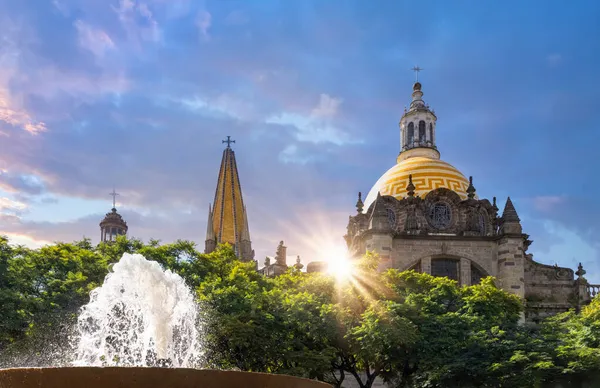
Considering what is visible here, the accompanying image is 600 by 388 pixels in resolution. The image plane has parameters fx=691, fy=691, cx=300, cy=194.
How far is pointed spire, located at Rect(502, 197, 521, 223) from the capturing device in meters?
35.7

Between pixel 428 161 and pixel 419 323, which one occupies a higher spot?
pixel 428 161

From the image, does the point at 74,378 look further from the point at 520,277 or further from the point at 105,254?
the point at 520,277

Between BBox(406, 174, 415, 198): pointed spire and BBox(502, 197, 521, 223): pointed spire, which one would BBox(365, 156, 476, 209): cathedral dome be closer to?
BBox(406, 174, 415, 198): pointed spire

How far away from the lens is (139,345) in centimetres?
1438

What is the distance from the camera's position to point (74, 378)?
8516mm

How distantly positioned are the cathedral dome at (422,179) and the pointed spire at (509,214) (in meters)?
3.02

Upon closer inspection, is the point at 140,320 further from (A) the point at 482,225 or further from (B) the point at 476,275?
(A) the point at 482,225

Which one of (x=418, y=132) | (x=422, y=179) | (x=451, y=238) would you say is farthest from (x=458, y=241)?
(x=418, y=132)

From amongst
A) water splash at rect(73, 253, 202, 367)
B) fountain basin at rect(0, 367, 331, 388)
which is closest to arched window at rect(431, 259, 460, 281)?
water splash at rect(73, 253, 202, 367)

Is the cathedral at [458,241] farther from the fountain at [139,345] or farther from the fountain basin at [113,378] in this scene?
the fountain basin at [113,378]

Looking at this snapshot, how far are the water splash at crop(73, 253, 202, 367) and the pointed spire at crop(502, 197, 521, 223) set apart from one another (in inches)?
817

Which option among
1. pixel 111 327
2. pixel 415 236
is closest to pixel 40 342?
pixel 111 327

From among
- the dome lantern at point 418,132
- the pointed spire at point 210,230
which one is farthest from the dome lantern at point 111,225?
the dome lantern at point 418,132

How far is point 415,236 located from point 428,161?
6176 millimetres
